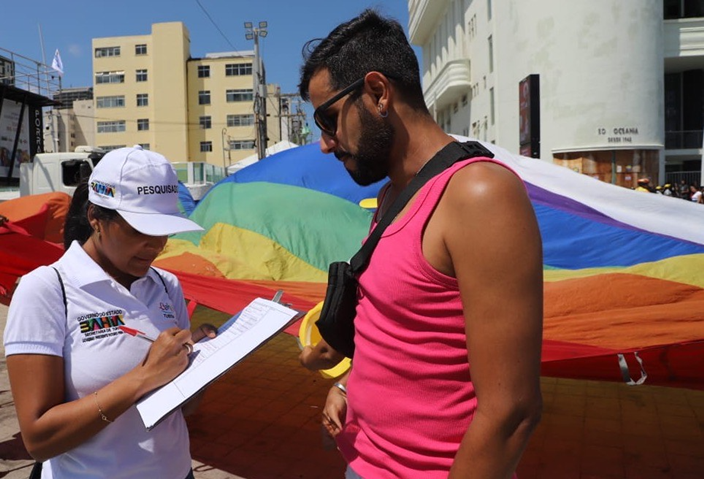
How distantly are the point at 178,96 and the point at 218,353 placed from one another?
5079 centimetres

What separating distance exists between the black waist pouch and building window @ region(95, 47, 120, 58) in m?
54.3

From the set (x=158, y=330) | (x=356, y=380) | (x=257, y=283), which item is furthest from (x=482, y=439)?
(x=257, y=283)

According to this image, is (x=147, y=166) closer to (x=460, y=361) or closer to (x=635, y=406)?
(x=460, y=361)

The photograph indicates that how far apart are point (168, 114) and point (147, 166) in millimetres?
50850

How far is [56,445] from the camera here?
4.67 ft

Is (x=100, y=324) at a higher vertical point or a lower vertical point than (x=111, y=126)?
lower

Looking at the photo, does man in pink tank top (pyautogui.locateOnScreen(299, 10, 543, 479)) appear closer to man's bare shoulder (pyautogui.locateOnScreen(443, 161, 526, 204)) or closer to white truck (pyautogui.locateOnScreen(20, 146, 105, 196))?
man's bare shoulder (pyautogui.locateOnScreen(443, 161, 526, 204))

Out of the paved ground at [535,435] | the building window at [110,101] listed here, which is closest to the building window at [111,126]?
the building window at [110,101]

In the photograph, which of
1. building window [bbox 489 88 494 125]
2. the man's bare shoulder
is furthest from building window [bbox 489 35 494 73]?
the man's bare shoulder

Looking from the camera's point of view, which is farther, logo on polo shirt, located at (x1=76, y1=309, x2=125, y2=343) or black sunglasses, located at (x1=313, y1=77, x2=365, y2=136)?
logo on polo shirt, located at (x1=76, y1=309, x2=125, y2=343)

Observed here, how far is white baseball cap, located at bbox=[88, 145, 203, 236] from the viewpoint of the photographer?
158cm

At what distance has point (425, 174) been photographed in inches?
48.6

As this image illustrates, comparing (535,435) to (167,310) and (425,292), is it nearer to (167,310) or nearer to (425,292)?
(167,310)

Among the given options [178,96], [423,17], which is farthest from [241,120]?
[423,17]
